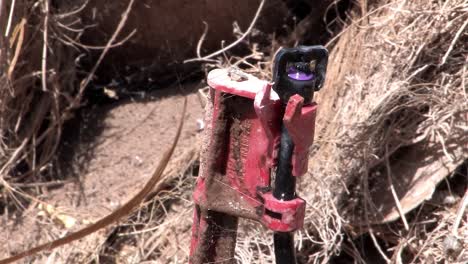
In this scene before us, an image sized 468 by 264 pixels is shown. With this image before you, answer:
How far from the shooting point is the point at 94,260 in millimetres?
2168

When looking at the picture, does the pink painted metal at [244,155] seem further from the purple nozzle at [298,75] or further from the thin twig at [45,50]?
the thin twig at [45,50]

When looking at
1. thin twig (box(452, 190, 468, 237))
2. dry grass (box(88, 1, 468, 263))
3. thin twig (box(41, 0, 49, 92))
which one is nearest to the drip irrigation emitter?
dry grass (box(88, 1, 468, 263))

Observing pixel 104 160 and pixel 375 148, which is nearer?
pixel 375 148

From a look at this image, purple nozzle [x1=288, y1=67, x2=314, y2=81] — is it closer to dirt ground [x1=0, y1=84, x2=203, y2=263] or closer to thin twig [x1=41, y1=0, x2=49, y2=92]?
dirt ground [x1=0, y1=84, x2=203, y2=263]

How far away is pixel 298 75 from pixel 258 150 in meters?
0.18

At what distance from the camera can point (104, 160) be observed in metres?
2.42

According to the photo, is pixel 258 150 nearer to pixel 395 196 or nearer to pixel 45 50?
pixel 395 196

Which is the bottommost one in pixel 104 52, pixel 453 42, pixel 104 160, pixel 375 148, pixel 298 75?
pixel 104 160

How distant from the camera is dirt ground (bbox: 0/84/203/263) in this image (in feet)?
7.46

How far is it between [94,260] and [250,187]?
0.75 metres

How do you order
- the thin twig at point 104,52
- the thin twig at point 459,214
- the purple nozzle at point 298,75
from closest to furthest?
the purple nozzle at point 298,75 → the thin twig at point 459,214 → the thin twig at point 104,52

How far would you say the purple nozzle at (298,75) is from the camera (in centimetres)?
145

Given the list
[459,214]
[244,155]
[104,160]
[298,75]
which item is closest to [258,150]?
[244,155]

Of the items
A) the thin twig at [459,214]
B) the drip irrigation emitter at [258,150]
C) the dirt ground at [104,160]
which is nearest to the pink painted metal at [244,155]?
the drip irrigation emitter at [258,150]
